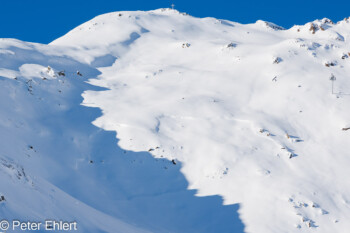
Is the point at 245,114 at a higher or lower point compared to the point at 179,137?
higher

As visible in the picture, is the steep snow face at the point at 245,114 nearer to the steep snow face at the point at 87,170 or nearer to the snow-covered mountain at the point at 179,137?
the snow-covered mountain at the point at 179,137

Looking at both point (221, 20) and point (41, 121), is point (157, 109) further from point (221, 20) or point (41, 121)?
point (221, 20)

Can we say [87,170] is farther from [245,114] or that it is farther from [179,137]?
[245,114]

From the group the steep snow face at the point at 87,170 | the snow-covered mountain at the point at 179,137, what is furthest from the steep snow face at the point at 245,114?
the steep snow face at the point at 87,170

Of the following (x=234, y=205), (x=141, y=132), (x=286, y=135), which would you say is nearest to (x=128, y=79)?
(x=141, y=132)

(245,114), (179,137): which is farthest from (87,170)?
(245,114)

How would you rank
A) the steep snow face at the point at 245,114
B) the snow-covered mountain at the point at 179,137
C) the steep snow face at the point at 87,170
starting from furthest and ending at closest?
the steep snow face at the point at 245,114 → the snow-covered mountain at the point at 179,137 → the steep snow face at the point at 87,170

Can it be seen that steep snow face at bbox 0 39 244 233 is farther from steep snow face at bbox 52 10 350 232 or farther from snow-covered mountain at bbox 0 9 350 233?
steep snow face at bbox 52 10 350 232
